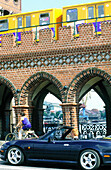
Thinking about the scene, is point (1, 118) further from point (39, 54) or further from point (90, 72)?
point (90, 72)

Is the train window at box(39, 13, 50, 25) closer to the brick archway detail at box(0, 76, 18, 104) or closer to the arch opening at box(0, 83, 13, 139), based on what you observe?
the brick archway detail at box(0, 76, 18, 104)

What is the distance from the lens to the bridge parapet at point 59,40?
15914 mm

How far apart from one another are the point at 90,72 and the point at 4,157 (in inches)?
287

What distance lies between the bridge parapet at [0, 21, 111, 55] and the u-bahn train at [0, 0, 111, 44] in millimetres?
443

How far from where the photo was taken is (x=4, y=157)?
33.6 ft

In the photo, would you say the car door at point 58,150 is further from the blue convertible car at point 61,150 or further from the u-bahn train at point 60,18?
the u-bahn train at point 60,18

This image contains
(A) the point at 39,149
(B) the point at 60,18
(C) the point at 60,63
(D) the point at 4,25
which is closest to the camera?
(A) the point at 39,149

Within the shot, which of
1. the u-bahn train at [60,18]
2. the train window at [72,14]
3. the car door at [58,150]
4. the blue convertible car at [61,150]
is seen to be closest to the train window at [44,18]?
the u-bahn train at [60,18]

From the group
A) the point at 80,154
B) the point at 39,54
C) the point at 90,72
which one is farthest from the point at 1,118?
the point at 80,154

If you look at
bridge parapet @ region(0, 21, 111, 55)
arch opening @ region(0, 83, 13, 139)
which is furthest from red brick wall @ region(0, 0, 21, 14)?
bridge parapet @ region(0, 21, 111, 55)

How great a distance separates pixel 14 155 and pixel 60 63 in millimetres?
7520

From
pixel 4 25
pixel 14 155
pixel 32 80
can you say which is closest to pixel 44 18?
pixel 4 25

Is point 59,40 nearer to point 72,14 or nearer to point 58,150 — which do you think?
point 72,14

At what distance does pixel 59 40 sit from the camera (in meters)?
16.8
